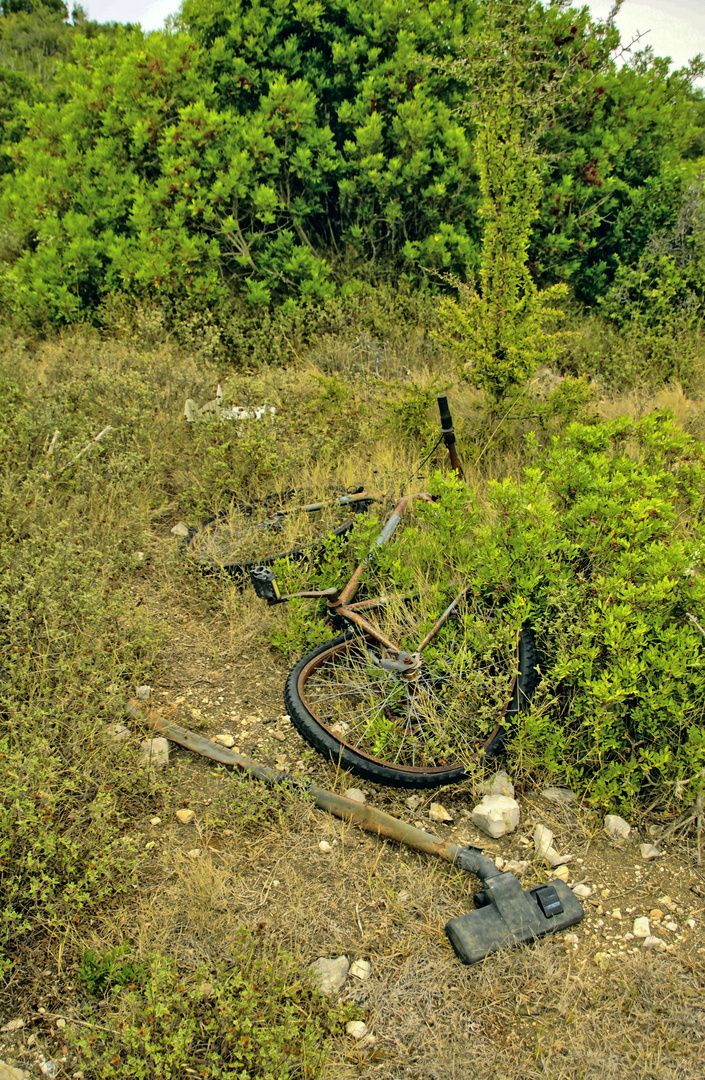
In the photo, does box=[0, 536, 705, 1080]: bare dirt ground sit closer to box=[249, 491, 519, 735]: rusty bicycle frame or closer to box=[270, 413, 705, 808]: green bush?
box=[270, 413, 705, 808]: green bush

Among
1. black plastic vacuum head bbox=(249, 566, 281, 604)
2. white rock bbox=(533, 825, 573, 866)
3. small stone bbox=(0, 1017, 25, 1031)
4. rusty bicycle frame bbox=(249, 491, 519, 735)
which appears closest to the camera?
small stone bbox=(0, 1017, 25, 1031)

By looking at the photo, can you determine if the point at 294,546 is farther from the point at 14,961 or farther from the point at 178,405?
the point at 14,961

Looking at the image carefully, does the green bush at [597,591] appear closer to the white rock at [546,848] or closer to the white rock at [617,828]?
the white rock at [617,828]

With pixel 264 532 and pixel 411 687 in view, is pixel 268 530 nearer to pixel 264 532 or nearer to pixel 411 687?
pixel 264 532

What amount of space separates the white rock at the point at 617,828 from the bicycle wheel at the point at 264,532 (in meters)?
2.17

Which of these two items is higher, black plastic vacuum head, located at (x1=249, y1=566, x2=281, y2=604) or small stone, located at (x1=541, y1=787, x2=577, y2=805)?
black plastic vacuum head, located at (x1=249, y1=566, x2=281, y2=604)

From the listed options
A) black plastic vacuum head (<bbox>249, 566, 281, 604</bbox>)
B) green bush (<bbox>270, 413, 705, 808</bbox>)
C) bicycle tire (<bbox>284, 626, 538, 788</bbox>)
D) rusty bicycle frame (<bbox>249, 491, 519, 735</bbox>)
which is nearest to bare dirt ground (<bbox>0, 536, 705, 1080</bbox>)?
bicycle tire (<bbox>284, 626, 538, 788</bbox>)

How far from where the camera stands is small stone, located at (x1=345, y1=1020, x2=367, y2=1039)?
6.97 ft

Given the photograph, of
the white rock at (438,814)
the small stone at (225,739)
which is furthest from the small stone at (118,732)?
the white rock at (438,814)

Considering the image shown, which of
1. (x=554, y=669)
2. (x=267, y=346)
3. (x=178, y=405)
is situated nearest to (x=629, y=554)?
(x=554, y=669)

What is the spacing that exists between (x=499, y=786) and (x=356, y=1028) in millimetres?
1136

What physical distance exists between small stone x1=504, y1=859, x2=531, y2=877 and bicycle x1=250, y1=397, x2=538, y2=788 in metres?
0.41

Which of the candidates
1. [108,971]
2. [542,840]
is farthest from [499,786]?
[108,971]

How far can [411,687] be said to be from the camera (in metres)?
3.29
